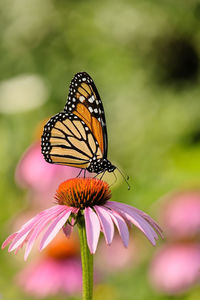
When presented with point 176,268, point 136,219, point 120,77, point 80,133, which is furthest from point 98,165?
point 120,77

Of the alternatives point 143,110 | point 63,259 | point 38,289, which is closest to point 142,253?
point 63,259

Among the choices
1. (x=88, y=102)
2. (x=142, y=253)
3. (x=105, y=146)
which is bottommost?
(x=142, y=253)

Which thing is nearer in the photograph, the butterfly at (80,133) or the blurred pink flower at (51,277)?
the butterfly at (80,133)

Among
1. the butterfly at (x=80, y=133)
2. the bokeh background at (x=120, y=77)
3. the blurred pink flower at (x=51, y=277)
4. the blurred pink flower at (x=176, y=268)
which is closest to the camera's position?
the butterfly at (x=80, y=133)

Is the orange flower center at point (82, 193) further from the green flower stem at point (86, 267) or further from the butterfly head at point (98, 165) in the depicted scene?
the butterfly head at point (98, 165)

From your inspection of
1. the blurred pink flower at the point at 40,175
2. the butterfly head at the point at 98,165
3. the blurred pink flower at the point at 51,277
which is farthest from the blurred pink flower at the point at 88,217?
the blurred pink flower at the point at 40,175

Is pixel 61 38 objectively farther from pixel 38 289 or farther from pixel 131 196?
pixel 38 289
